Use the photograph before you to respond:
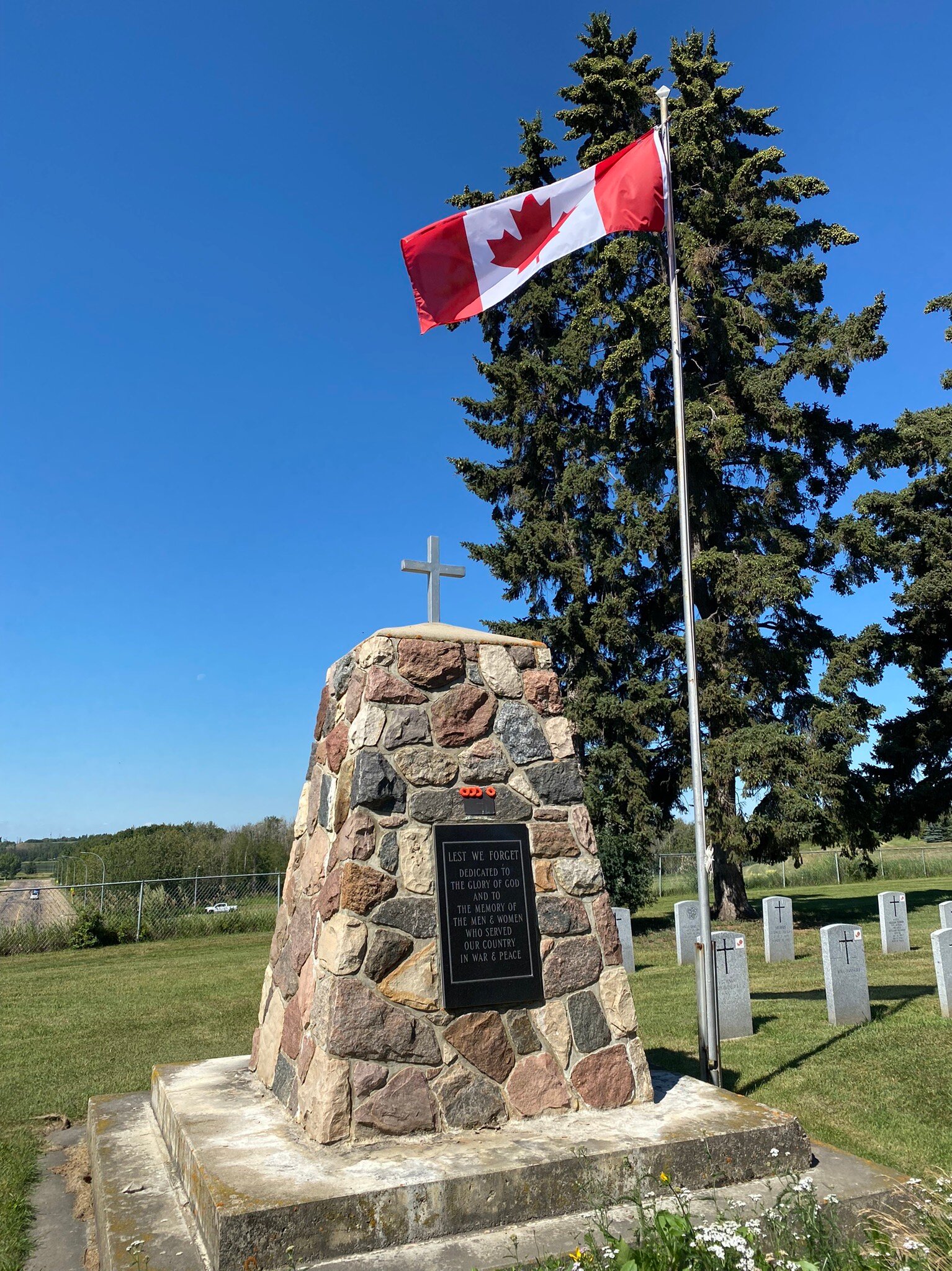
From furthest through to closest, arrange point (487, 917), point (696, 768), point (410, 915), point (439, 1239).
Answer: point (696, 768) < point (487, 917) < point (410, 915) < point (439, 1239)

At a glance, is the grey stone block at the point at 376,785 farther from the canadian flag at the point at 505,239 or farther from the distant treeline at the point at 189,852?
the distant treeline at the point at 189,852

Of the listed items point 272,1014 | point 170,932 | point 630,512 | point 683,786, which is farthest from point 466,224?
point 170,932

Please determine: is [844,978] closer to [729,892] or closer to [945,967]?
[945,967]

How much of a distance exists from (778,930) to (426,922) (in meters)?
10.1

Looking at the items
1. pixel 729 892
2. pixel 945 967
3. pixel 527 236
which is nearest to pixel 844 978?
pixel 945 967

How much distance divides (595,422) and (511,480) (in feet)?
8.20

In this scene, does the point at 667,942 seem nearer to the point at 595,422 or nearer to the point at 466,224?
the point at 595,422

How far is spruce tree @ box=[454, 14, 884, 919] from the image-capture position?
1656 cm

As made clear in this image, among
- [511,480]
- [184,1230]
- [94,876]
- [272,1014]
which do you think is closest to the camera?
[184,1230]

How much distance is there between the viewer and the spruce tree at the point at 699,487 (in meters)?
16.6

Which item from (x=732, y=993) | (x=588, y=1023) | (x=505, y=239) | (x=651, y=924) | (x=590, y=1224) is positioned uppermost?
(x=505, y=239)

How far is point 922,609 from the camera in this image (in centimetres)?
1939

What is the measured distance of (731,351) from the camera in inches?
706

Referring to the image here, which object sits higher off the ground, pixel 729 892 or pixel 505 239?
pixel 505 239
